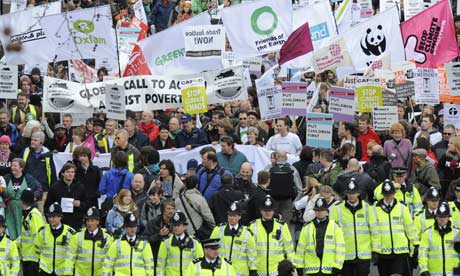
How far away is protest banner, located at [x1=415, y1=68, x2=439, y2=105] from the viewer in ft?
84.6

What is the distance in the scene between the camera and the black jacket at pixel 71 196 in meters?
22.3

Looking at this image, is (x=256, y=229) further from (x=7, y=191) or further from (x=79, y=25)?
(x=79, y=25)

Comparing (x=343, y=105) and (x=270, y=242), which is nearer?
(x=270, y=242)

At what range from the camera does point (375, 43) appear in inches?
1097

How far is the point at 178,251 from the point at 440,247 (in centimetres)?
333

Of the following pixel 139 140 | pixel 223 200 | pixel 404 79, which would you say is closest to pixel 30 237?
pixel 223 200

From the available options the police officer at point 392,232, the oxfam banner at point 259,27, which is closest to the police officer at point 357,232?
the police officer at point 392,232

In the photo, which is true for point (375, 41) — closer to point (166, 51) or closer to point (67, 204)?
point (166, 51)

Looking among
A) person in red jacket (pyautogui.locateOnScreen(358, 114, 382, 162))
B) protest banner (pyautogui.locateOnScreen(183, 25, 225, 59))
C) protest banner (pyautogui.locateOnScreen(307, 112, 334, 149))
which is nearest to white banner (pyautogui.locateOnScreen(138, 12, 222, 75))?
protest banner (pyautogui.locateOnScreen(183, 25, 225, 59))

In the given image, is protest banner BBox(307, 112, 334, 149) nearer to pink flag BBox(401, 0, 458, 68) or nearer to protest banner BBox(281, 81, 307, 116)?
protest banner BBox(281, 81, 307, 116)

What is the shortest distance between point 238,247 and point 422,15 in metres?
8.12

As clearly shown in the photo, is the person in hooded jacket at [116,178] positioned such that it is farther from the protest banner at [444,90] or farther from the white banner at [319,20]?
the white banner at [319,20]

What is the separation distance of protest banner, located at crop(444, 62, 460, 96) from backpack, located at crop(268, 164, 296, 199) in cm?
461

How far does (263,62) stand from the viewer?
105 ft
